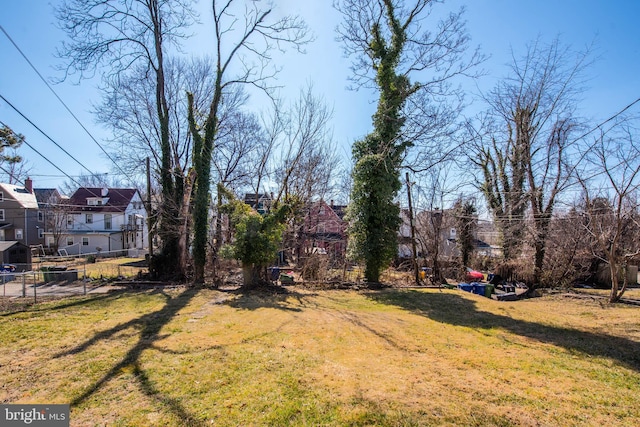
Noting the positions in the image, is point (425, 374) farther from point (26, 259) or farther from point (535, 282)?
point (26, 259)

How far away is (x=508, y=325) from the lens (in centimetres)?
678

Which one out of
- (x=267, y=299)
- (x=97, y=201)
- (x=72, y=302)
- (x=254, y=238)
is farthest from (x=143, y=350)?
(x=97, y=201)

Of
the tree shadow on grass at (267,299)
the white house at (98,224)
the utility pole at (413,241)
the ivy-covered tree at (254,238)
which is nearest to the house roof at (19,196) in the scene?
the white house at (98,224)

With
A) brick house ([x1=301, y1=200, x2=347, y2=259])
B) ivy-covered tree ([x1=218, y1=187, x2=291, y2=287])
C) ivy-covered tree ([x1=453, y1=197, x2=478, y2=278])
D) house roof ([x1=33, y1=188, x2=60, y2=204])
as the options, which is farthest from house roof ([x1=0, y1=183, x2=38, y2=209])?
ivy-covered tree ([x1=453, y1=197, x2=478, y2=278])

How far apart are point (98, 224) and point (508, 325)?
37.7 m

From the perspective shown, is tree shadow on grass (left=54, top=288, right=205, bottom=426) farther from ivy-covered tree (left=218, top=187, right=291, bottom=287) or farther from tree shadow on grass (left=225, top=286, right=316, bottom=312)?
ivy-covered tree (left=218, top=187, right=291, bottom=287)

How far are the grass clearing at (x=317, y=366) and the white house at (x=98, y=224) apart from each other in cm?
2864

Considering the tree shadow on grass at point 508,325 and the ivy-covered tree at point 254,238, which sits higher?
the ivy-covered tree at point 254,238

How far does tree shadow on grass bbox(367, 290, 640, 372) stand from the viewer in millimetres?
5137

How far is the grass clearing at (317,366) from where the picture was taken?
2.94 metres

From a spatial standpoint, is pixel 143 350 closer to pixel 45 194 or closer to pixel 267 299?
pixel 267 299

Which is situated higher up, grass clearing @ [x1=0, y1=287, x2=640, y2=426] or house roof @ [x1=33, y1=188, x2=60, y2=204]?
house roof @ [x1=33, y1=188, x2=60, y2=204]

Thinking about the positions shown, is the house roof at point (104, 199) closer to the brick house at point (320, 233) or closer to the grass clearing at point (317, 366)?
the brick house at point (320, 233)

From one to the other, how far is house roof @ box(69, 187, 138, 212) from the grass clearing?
29069 millimetres
